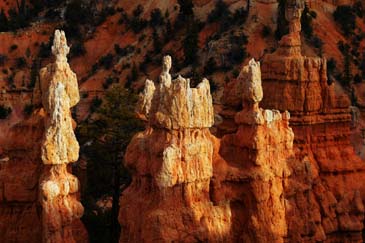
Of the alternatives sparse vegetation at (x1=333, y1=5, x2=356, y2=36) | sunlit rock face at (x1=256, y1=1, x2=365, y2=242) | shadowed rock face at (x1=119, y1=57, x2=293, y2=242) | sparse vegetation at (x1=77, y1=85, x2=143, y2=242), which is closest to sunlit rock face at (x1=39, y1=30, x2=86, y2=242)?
shadowed rock face at (x1=119, y1=57, x2=293, y2=242)

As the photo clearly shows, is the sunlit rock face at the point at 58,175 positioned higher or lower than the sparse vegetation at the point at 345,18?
lower

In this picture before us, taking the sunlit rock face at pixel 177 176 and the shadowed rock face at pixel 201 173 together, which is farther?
the shadowed rock face at pixel 201 173

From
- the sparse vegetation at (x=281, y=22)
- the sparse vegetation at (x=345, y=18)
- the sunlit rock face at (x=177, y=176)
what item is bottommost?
the sunlit rock face at (x=177, y=176)

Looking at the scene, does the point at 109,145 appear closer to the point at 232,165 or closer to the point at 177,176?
the point at 232,165

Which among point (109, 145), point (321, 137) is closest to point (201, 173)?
point (321, 137)

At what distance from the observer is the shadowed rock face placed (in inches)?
766

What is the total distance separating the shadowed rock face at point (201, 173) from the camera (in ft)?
63.8

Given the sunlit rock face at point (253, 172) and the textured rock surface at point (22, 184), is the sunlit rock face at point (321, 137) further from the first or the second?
the textured rock surface at point (22, 184)

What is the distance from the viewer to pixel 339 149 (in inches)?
1051

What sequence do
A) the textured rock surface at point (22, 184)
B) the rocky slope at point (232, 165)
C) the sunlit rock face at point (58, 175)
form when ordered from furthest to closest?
1. the textured rock surface at point (22, 184)
2. the sunlit rock face at point (58, 175)
3. the rocky slope at point (232, 165)

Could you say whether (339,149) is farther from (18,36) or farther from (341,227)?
(18,36)

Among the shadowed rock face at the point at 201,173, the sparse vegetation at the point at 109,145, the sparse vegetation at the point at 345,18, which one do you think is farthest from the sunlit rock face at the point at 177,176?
the sparse vegetation at the point at 345,18

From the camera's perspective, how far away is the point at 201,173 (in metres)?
19.9

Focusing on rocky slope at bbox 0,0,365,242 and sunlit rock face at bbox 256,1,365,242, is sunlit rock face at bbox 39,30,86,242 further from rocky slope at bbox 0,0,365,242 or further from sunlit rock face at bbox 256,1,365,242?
sunlit rock face at bbox 256,1,365,242
